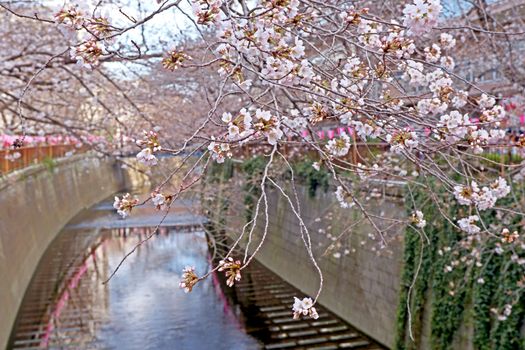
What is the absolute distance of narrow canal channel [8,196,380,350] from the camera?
385 inches

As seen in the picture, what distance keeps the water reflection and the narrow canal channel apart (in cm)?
2

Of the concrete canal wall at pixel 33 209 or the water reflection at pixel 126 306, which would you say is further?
the concrete canal wall at pixel 33 209

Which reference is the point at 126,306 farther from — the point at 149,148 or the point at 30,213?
the point at 149,148

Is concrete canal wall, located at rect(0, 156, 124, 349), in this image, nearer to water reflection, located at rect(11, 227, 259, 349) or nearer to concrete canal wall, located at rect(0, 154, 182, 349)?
concrete canal wall, located at rect(0, 154, 182, 349)

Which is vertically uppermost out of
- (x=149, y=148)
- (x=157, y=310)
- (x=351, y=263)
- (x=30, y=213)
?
(x=149, y=148)

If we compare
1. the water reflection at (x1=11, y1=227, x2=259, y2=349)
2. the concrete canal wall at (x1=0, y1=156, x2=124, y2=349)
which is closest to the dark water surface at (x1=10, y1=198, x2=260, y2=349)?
the water reflection at (x1=11, y1=227, x2=259, y2=349)

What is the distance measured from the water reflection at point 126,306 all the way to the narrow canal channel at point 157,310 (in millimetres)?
16

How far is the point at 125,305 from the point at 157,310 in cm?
73

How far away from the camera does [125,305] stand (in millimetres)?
11781

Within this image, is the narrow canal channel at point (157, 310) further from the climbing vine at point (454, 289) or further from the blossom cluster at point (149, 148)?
the blossom cluster at point (149, 148)

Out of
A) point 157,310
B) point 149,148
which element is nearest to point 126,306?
point 157,310

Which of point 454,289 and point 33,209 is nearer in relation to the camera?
point 454,289

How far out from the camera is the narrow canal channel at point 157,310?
9781 millimetres

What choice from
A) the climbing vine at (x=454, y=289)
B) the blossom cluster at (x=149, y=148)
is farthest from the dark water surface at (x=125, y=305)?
the blossom cluster at (x=149, y=148)
